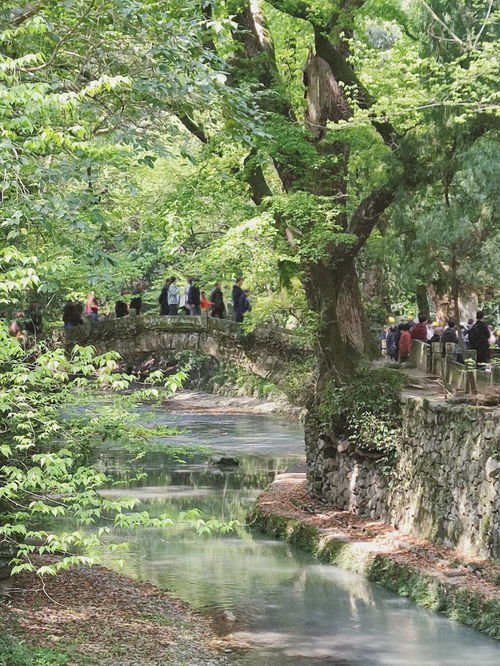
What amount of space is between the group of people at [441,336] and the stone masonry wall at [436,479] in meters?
1.87

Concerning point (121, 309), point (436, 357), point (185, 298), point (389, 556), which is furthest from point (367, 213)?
point (185, 298)

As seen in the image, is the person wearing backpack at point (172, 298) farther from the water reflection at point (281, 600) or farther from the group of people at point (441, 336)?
the group of people at point (441, 336)

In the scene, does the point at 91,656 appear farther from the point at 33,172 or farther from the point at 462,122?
the point at 462,122

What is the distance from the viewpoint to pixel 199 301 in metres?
27.2

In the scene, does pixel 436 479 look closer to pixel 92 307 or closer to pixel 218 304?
pixel 218 304

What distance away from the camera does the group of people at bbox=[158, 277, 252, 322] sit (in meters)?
25.3

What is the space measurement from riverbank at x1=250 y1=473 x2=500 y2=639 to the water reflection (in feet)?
0.77

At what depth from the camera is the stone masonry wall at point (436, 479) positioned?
15.2 m

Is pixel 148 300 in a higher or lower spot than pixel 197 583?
higher

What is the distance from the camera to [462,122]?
15.5 meters

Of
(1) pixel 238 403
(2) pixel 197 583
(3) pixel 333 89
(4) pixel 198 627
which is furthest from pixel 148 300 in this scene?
(4) pixel 198 627

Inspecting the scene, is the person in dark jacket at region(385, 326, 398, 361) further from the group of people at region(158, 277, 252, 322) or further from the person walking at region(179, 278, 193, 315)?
the person walking at region(179, 278, 193, 315)

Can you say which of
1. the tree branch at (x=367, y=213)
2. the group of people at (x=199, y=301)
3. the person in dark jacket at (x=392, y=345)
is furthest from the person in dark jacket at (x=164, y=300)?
the tree branch at (x=367, y=213)

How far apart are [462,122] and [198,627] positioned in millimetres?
8690
